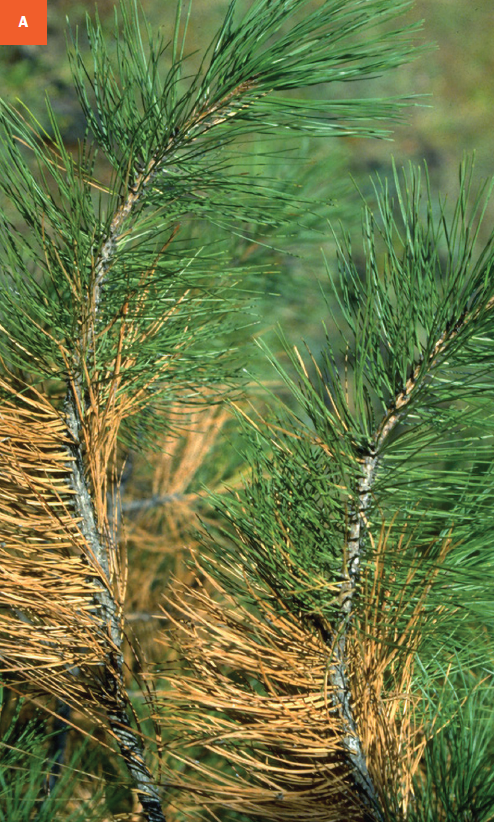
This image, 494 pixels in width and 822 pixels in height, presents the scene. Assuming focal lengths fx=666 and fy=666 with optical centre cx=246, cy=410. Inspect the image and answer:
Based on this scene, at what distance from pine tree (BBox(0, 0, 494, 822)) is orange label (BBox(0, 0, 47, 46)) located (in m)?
0.22

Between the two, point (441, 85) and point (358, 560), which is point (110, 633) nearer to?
point (358, 560)

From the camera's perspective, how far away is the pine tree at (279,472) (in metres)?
0.27

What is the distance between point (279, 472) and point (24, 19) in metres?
0.42

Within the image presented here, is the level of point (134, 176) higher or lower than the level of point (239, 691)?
higher

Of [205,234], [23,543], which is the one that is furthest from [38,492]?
[205,234]

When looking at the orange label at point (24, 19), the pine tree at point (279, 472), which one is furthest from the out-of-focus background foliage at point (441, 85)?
the pine tree at point (279, 472)

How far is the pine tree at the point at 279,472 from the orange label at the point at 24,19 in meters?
0.22

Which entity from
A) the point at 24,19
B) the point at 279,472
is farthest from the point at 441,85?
the point at 279,472

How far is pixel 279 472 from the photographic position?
31 centimetres

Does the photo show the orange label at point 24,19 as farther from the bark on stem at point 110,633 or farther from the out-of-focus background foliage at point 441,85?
the out-of-focus background foliage at point 441,85

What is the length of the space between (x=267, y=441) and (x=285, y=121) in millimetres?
144

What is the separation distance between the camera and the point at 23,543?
31cm

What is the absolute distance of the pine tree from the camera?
271 millimetres

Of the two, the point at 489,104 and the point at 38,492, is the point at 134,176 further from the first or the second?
the point at 489,104
